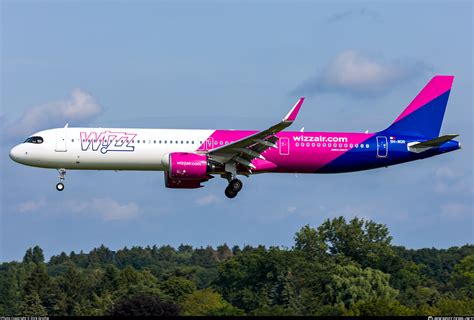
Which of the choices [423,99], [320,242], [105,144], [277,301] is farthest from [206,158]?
[320,242]

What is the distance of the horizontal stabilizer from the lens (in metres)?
60.6

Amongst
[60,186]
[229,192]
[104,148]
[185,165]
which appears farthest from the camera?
[229,192]

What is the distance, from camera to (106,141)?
5803 cm

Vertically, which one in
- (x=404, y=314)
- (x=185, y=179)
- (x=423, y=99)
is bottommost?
(x=404, y=314)

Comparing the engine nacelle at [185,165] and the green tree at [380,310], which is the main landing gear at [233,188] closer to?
the engine nacelle at [185,165]

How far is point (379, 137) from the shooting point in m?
62.3

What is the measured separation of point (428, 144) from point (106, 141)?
20.0 meters

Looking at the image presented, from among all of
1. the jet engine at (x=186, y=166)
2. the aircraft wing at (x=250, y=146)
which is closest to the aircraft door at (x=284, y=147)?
the aircraft wing at (x=250, y=146)

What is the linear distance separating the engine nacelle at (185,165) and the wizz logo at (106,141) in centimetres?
239

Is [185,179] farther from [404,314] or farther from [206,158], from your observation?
[404,314]

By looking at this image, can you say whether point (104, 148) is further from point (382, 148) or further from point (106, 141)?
point (382, 148)

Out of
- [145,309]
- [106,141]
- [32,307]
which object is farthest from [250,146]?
[32,307]

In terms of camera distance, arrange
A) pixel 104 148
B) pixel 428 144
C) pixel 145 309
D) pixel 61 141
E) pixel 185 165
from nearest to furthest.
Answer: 1. pixel 185 165
2. pixel 104 148
3. pixel 61 141
4. pixel 428 144
5. pixel 145 309

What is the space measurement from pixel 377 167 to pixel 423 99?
663 cm
